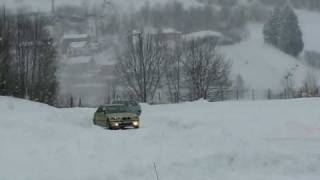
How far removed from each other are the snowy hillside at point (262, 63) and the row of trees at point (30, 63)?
61.7 m

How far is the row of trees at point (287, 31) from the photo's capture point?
138625 millimetres

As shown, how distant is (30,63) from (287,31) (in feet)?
242

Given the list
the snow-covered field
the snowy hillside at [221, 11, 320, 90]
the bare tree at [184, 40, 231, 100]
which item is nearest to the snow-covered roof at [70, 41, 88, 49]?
the snowy hillside at [221, 11, 320, 90]

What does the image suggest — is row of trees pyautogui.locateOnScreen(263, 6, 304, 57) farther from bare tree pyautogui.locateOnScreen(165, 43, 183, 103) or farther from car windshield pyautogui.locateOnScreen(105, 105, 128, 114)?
car windshield pyautogui.locateOnScreen(105, 105, 128, 114)

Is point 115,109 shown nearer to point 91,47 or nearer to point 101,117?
point 101,117

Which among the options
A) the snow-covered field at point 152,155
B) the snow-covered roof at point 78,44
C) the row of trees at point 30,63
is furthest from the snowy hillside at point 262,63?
the snow-covered field at point 152,155

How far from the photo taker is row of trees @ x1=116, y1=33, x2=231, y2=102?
292 feet

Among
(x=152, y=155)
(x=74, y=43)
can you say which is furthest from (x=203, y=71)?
(x=152, y=155)

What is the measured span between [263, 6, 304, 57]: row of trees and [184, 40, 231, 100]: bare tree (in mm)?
44385

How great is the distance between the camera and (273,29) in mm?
149000

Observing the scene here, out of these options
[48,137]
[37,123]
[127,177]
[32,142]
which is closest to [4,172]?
[127,177]

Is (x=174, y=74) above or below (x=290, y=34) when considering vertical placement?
below

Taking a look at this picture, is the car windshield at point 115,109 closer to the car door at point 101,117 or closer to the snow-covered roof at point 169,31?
the car door at point 101,117

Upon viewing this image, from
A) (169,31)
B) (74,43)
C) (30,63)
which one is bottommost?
(30,63)
